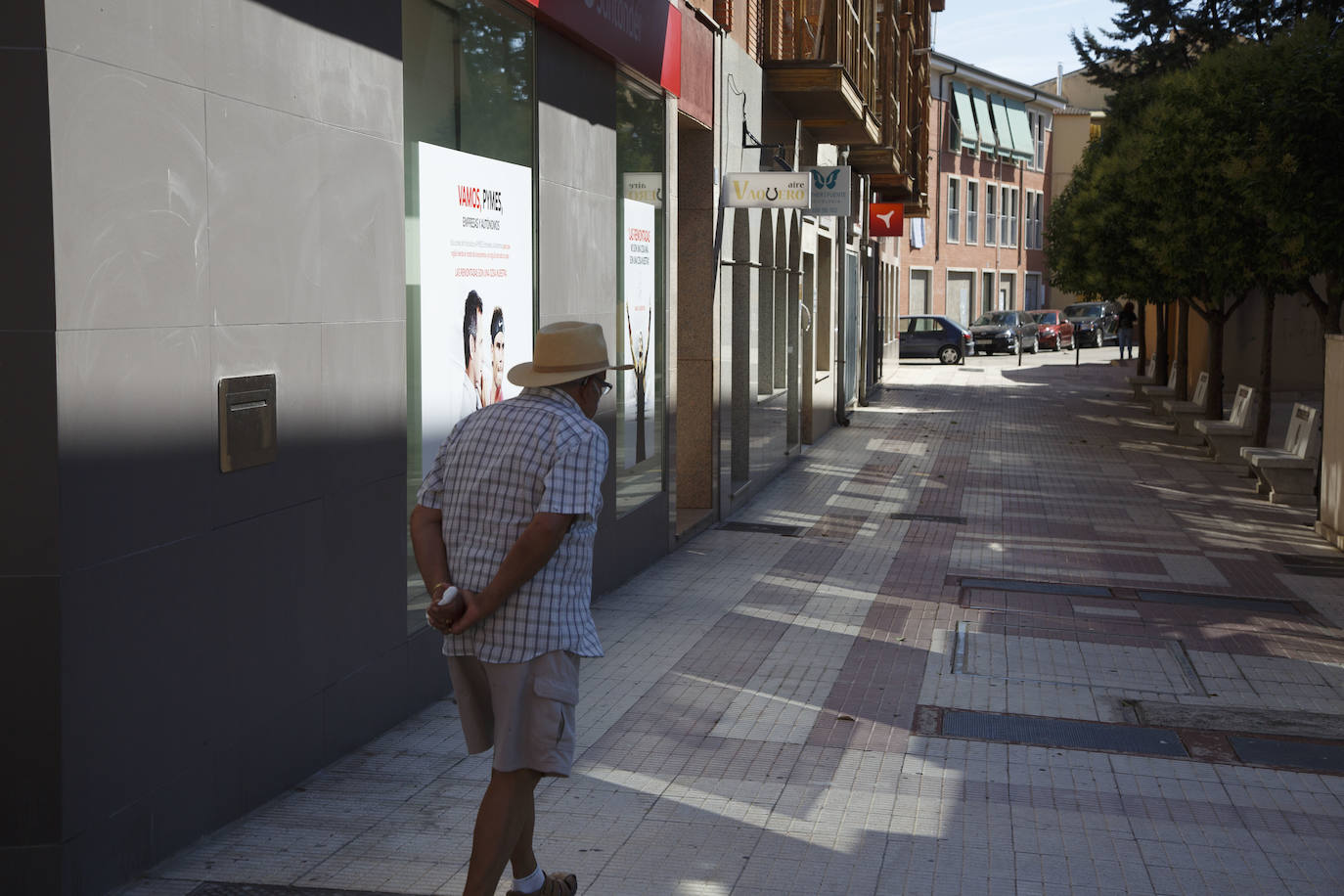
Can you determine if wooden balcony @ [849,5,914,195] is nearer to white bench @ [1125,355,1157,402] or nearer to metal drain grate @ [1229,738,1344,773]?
white bench @ [1125,355,1157,402]

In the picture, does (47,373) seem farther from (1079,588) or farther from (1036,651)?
(1079,588)

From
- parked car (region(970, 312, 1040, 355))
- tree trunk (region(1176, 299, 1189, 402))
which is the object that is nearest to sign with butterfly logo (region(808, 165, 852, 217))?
tree trunk (region(1176, 299, 1189, 402))

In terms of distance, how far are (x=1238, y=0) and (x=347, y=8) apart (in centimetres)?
2885

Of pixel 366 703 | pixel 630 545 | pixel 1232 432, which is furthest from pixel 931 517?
pixel 366 703

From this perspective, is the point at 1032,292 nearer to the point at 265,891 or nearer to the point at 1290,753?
the point at 1290,753

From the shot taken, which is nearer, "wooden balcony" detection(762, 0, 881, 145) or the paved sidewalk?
the paved sidewalk

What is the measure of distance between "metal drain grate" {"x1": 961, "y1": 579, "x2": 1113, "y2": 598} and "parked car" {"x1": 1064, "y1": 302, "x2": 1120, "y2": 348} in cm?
5019

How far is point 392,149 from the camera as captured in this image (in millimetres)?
6367

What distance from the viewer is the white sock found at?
169 inches

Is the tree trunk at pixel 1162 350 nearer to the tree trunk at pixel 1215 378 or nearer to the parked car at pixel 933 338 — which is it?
the tree trunk at pixel 1215 378

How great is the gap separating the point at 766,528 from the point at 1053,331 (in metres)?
46.0

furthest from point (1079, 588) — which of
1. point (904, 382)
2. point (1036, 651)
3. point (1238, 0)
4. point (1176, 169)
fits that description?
point (904, 382)

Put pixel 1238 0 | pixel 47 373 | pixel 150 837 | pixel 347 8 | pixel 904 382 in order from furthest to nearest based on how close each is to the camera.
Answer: pixel 904 382, pixel 1238 0, pixel 347 8, pixel 150 837, pixel 47 373

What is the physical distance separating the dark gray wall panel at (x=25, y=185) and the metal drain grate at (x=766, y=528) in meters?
9.45
